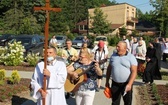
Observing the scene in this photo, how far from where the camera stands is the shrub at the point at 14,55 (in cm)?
1686

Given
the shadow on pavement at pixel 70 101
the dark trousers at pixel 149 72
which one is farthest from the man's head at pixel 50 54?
the dark trousers at pixel 149 72

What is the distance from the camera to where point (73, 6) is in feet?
331

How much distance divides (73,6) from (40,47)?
79.3m

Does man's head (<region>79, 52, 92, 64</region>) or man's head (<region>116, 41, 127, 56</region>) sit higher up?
man's head (<region>116, 41, 127, 56</region>)

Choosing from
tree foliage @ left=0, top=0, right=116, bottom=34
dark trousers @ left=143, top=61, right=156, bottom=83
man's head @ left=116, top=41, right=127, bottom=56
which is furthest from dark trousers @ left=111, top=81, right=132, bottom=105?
tree foliage @ left=0, top=0, right=116, bottom=34

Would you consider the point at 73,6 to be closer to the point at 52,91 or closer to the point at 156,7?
the point at 156,7

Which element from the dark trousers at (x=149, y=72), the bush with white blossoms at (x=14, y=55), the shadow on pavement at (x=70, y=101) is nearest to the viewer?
the shadow on pavement at (x=70, y=101)

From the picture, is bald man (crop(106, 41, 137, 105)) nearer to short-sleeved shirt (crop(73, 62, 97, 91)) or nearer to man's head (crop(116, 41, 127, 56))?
man's head (crop(116, 41, 127, 56))

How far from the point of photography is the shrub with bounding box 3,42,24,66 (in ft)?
55.3

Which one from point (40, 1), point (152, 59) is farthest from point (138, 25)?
point (152, 59)

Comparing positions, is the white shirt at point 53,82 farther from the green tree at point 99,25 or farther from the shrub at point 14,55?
the green tree at point 99,25

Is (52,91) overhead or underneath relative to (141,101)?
overhead

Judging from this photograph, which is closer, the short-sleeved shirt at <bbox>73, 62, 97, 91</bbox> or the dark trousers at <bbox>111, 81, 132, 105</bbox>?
the short-sleeved shirt at <bbox>73, 62, 97, 91</bbox>

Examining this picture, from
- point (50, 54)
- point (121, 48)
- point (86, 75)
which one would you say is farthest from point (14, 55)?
point (50, 54)
